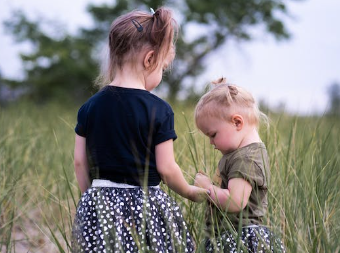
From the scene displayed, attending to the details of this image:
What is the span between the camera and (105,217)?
2.03 m

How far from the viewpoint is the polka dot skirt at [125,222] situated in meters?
2.02

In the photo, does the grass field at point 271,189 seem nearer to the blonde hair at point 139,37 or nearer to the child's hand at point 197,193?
the child's hand at point 197,193

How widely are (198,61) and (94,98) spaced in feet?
42.5

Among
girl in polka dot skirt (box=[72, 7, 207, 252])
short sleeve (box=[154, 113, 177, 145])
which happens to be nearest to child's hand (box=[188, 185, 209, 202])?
girl in polka dot skirt (box=[72, 7, 207, 252])

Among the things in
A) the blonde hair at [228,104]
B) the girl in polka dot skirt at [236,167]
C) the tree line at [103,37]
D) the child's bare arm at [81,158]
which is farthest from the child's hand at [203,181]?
the tree line at [103,37]

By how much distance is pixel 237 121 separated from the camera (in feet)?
6.99

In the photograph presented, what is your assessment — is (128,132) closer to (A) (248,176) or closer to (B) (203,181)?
(B) (203,181)

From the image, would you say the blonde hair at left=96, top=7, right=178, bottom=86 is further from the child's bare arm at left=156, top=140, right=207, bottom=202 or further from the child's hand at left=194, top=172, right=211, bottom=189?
the child's hand at left=194, top=172, right=211, bottom=189

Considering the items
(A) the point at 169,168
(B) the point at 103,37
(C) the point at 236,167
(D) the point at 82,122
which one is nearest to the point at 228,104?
(C) the point at 236,167

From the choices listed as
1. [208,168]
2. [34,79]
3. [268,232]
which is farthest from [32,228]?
[34,79]

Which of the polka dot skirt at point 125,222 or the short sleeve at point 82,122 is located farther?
the short sleeve at point 82,122

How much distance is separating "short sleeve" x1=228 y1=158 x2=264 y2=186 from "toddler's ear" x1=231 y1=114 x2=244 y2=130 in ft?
0.46

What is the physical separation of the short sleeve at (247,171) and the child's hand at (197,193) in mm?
118

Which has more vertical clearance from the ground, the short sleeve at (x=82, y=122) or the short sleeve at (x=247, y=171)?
the short sleeve at (x=82, y=122)
